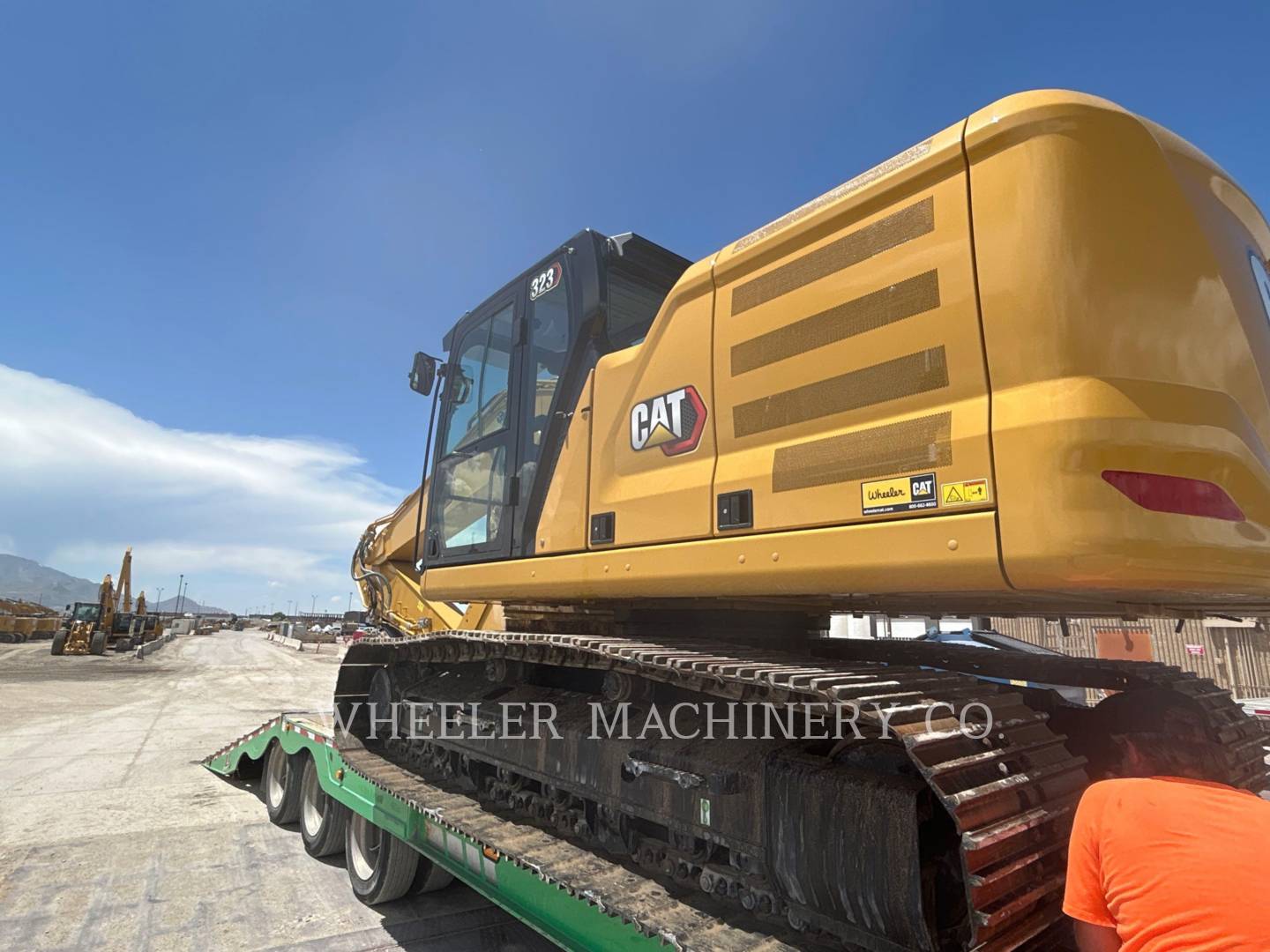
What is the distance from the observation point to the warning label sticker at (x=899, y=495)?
2.13m

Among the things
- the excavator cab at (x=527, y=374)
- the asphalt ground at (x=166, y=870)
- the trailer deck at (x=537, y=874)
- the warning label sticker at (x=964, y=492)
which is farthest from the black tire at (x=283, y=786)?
the warning label sticker at (x=964, y=492)

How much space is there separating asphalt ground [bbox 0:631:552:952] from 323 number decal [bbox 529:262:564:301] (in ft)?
12.8

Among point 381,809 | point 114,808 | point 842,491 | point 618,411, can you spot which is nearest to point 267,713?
point 114,808

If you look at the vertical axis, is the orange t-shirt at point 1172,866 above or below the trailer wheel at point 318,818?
above

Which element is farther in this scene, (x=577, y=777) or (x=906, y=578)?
(x=577, y=777)

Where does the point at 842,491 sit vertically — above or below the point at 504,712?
above

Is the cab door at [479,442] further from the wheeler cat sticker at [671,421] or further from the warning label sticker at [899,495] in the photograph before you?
the warning label sticker at [899,495]

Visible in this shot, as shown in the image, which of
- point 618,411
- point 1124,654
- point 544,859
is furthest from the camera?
point 1124,654

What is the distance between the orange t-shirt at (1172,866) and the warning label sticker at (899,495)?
2.75 feet

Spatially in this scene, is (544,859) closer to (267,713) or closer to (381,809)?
(381,809)

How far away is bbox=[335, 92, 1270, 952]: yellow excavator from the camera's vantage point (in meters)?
1.90

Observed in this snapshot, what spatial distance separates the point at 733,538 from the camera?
2646 mm

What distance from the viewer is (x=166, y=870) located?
5.42 m

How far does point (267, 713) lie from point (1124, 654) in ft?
53.1
